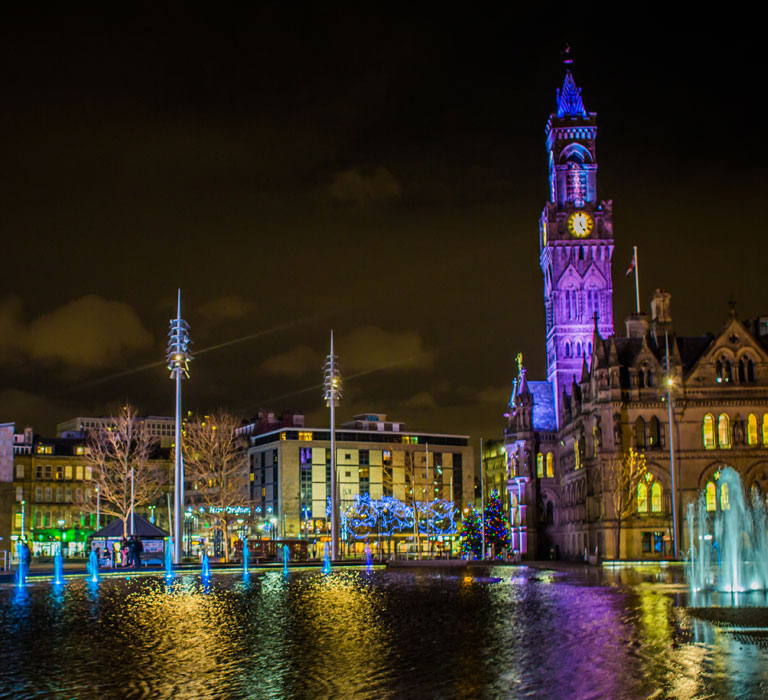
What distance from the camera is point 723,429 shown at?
271ft

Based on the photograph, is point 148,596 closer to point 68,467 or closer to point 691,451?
point 691,451

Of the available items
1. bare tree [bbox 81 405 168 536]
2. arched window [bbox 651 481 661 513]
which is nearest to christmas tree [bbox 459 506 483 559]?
arched window [bbox 651 481 661 513]

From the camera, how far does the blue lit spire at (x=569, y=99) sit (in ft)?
403

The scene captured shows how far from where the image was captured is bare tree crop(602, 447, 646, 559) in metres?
81.4

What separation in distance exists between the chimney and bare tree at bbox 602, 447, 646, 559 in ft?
45.4

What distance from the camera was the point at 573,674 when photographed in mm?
17516

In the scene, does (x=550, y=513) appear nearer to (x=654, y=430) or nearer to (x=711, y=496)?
(x=654, y=430)

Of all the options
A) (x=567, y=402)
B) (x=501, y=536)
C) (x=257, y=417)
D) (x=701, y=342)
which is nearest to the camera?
(x=701, y=342)

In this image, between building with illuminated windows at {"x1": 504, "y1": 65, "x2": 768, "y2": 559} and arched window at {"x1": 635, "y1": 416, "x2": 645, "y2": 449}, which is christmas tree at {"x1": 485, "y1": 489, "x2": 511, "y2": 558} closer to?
building with illuminated windows at {"x1": 504, "y1": 65, "x2": 768, "y2": 559}

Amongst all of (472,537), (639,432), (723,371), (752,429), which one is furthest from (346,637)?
(472,537)

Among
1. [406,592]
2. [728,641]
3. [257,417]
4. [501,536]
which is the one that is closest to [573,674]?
[728,641]

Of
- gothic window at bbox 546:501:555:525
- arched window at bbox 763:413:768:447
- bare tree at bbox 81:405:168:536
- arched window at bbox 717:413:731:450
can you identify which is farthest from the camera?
gothic window at bbox 546:501:555:525

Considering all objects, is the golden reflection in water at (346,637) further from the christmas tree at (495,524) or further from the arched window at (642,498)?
the christmas tree at (495,524)

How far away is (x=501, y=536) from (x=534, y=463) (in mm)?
12852
